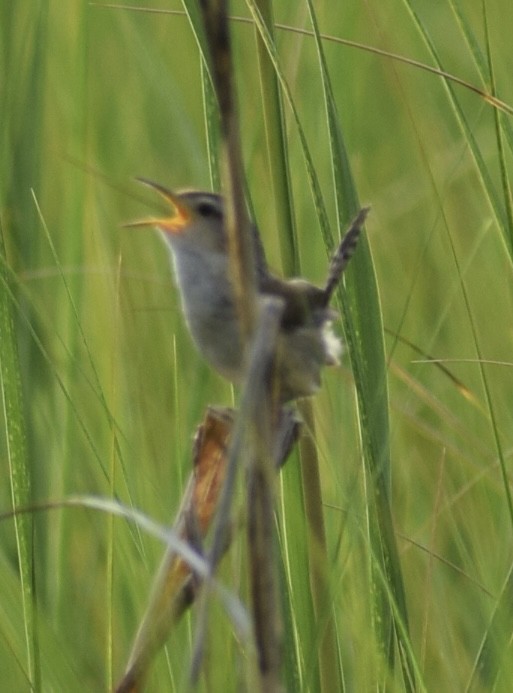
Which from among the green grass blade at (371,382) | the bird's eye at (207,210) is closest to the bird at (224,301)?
the bird's eye at (207,210)

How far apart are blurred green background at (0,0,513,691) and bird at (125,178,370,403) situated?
0.26 ft

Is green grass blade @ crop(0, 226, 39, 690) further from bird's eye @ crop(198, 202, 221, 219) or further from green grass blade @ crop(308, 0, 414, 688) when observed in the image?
bird's eye @ crop(198, 202, 221, 219)

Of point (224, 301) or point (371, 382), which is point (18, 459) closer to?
point (371, 382)

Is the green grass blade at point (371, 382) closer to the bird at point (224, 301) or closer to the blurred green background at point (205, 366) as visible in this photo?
the blurred green background at point (205, 366)

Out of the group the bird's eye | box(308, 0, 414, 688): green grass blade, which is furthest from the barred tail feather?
the bird's eye

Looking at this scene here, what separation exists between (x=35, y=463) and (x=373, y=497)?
0.82 metres

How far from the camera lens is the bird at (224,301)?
202cm

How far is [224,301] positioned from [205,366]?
114mm

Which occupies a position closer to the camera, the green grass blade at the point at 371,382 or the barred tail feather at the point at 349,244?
the green grass blade at the point at 371,382

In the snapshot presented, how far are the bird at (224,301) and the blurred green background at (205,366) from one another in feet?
0.26

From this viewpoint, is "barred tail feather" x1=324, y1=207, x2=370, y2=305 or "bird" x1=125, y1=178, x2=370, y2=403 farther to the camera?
"bird" x1=125, y1=178, x2=370, y2=403

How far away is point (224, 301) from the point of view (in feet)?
7.13

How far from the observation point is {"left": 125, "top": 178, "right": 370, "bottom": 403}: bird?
2.02 meters

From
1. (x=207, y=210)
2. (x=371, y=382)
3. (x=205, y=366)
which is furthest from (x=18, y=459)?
(x=207, y=210)
